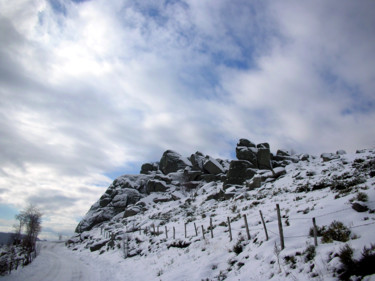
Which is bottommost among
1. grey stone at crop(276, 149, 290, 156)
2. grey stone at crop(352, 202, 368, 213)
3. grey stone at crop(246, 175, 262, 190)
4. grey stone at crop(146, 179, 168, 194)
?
grey stone at crop(352, 202, 368, 213)

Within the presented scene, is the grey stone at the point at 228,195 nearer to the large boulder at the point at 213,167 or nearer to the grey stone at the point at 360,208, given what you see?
the large boulder at the point at 213,167

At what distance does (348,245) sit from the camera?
6.70 meters

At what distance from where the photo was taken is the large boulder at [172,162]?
76.8m

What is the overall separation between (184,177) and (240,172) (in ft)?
81.4

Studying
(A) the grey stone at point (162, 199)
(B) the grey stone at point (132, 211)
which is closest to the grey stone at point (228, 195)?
(A) the grey stone at point (162, 199)

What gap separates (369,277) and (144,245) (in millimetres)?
21545

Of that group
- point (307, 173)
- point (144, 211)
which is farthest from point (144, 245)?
point (144, 211)

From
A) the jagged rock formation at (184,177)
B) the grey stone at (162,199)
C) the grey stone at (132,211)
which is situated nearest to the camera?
the jagged rock formation at (184,177)

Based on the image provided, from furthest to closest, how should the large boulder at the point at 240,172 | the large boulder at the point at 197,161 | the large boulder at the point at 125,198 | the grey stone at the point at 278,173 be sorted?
1. the large boulder at the point at 197,161
2. the large boulder at the point at 125,198
3. the large boulder at the point at 240,172
4. the grey stone at the point at 278,173

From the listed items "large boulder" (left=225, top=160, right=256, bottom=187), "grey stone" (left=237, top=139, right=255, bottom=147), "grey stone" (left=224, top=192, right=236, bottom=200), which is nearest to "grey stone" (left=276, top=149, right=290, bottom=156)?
"grey stone" (left=237, top=139, right=255, bottom=147)

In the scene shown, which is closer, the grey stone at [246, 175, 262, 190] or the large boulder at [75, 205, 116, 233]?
the grey stone at [246, 175, 262, 190]

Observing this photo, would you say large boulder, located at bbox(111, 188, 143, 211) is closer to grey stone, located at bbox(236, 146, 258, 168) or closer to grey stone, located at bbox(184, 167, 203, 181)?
grey stone, located at bbox(184, 167, 203, 181)

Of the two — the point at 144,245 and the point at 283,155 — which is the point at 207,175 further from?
the point at 144,245

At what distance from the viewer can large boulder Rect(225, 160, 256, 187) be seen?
4466cm
